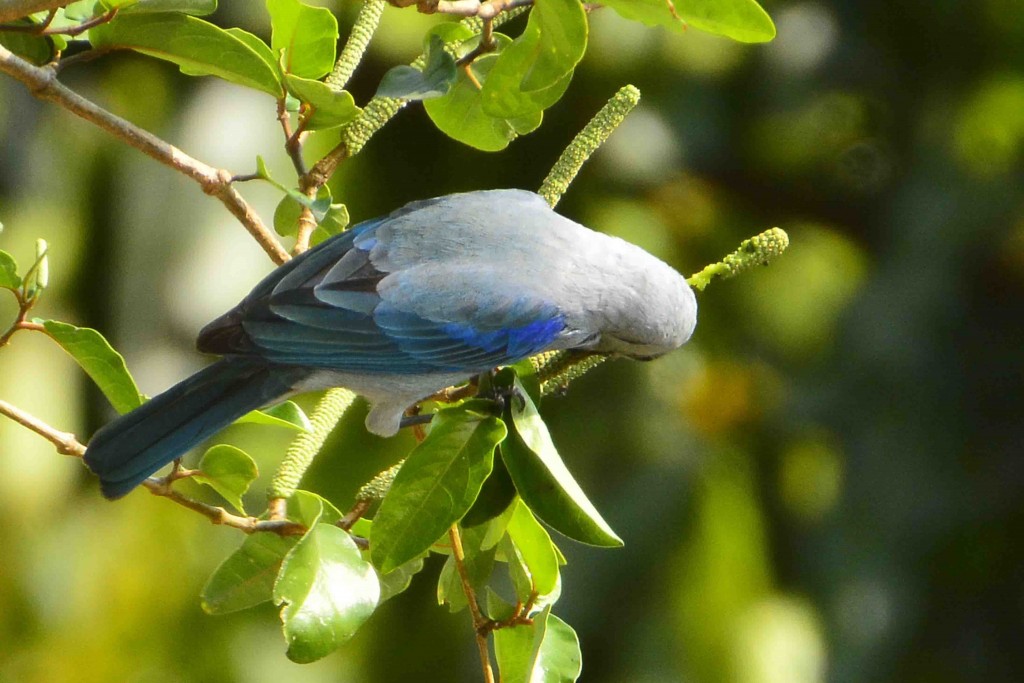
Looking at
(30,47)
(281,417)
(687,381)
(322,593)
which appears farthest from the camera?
(687,381)

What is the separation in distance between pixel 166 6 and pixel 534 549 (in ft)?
3.48

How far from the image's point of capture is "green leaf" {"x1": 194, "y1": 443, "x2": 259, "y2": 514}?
204 cm

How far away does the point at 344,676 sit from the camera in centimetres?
593

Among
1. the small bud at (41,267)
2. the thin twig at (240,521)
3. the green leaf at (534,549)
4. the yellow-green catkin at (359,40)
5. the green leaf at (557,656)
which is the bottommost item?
the green leaf at (557,656)

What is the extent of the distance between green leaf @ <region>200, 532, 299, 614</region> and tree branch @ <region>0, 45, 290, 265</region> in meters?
0.60

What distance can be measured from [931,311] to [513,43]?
4729 mm

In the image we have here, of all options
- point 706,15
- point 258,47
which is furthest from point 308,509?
point 706,15

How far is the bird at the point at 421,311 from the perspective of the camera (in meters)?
2.36

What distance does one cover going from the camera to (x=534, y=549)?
6.43 feet

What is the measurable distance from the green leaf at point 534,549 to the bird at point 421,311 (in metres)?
0.51

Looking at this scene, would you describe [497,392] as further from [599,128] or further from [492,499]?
[599,128]

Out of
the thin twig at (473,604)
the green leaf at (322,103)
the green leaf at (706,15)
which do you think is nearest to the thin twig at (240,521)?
the thin twig at (473,604)

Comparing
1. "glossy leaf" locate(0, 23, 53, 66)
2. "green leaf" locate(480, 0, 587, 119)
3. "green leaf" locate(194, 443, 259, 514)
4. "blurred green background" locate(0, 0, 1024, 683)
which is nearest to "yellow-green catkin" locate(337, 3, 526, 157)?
"green leaf" locate(480, 0, 587, 119)

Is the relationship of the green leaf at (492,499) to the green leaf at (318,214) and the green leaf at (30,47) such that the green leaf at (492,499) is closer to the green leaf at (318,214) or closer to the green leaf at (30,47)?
the green leaf at (318,214)
